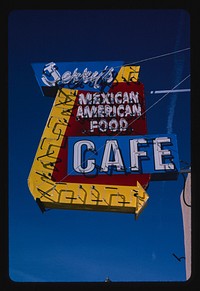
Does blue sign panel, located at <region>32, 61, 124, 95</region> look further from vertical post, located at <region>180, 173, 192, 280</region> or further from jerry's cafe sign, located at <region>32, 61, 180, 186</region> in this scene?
vertical post, located at <region>180, 173, 192, 280</region>

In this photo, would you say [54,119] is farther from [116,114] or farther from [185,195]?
[185,195]

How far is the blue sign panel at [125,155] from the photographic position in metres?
6.85

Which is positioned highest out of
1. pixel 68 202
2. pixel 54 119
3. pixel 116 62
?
pixel 116 62

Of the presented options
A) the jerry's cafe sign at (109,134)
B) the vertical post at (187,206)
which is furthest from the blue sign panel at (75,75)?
the vertical post at (187,206)

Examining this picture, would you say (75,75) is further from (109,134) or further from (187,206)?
(187,206)

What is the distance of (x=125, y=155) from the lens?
22.5ft

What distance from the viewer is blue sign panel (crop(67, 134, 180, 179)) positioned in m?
6.85

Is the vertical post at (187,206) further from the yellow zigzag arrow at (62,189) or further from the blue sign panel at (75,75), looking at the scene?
the blue sign panel at (75,75)

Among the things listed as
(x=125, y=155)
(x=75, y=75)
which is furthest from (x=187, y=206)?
(x=75, y=75)

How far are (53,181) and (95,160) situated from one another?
1.90ft

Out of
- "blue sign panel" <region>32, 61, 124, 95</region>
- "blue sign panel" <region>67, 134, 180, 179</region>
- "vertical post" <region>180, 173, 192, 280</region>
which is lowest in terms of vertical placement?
"vertical post" <region>180, 173, 192, 280</region>

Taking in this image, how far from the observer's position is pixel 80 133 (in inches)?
276

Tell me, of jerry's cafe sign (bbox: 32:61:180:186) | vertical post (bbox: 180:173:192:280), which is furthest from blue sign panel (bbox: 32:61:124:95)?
vertical post (bbox: 180:173:192:280)

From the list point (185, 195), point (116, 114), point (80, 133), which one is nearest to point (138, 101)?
point (116, 114)
